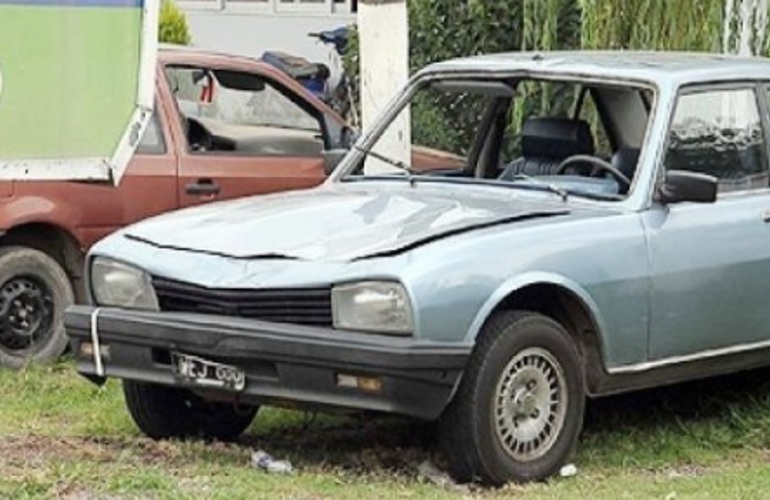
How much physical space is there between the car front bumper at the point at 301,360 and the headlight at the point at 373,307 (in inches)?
1.6

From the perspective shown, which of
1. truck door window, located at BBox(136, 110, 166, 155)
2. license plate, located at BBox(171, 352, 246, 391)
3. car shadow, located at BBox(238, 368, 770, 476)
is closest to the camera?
license plate, located at BBox(171, 352, 246, 391)

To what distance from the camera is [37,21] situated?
213 inches

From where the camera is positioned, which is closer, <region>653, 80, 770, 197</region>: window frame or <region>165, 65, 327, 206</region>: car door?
<region>653, 80, 770, 197</region>: window frame

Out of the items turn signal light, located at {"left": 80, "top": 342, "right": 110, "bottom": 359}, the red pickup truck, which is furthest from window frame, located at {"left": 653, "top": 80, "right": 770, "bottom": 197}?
the red pickup truck

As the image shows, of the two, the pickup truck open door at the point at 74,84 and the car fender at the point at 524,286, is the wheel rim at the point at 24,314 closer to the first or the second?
the car fender at the point at 524,286

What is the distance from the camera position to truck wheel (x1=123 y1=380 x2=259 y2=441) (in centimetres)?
765

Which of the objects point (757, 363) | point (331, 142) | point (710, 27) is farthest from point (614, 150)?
point (710, 27)

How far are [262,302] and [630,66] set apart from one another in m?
2.31

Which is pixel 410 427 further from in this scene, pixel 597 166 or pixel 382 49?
pixel 382 49

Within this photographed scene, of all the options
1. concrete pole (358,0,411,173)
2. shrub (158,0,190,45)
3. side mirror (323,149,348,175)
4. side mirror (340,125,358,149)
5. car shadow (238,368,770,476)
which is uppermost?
→ concrete pole (358,0,411,173)

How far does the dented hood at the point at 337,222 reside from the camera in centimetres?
688

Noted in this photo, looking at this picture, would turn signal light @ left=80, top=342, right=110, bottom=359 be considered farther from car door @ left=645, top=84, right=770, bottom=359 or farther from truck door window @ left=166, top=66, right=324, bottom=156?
truck door window @ left=166, top=66, right=324, bottom=156

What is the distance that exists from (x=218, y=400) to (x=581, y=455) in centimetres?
162

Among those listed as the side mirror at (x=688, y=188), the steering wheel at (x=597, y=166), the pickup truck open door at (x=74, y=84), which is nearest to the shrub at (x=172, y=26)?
the steering wheel at (x=597, y=166)
